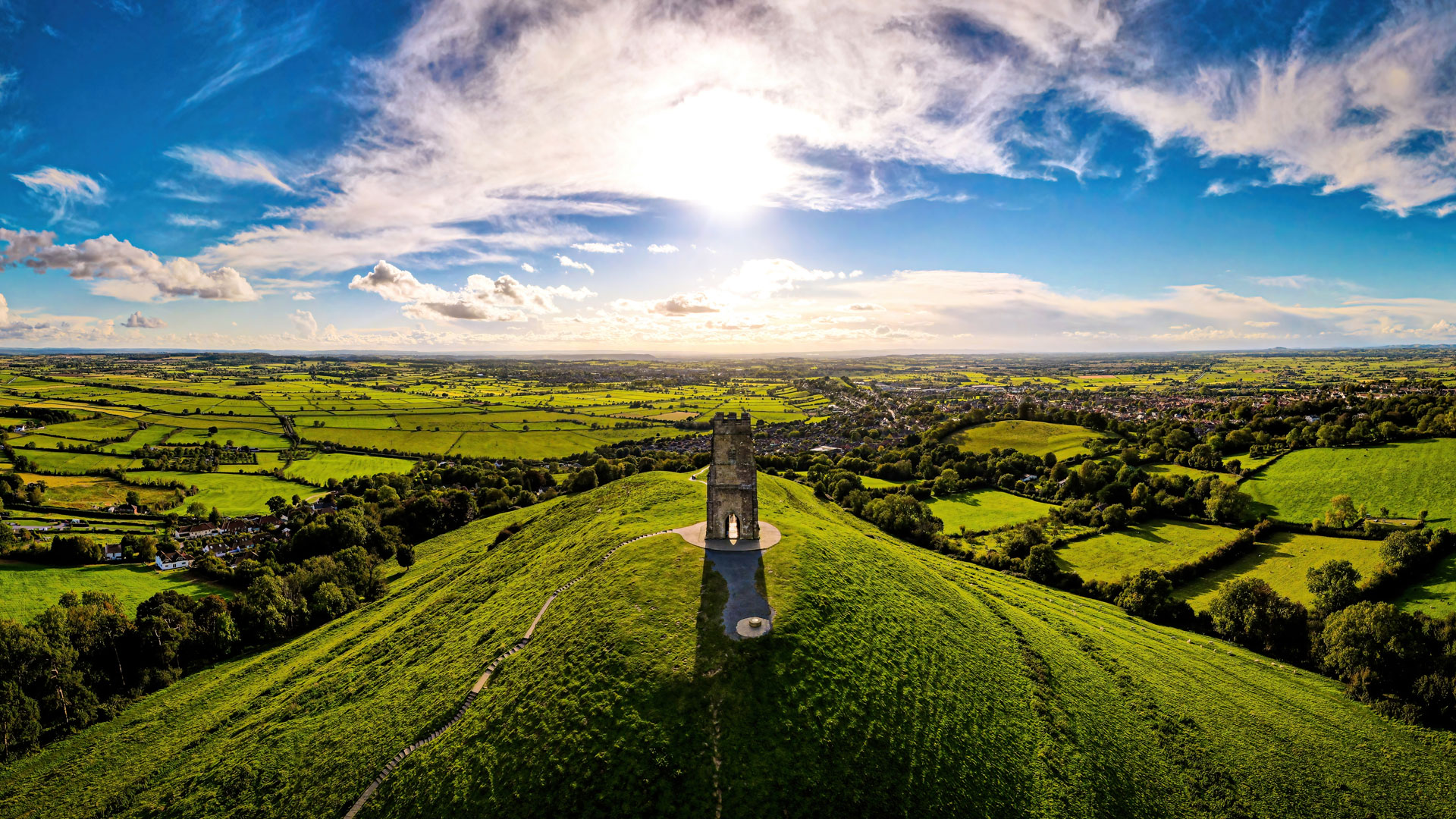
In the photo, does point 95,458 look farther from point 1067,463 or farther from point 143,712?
point 1067,463

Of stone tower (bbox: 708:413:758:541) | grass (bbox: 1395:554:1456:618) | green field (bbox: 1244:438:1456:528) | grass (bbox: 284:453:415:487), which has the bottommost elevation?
grass (bbox: 284:453:415:487)

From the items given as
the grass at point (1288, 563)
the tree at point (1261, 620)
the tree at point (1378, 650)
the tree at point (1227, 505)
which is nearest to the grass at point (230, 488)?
the tree at point (1261, 620)

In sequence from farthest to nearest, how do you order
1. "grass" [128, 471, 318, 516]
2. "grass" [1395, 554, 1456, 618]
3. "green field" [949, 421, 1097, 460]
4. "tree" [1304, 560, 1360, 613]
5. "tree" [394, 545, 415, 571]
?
"green field" [949, 421, 1097, 460] < "grass" [128, 471, 318, 516] < "tree" [394, 545, 415, 571] < "tree" [1304, 560, 1360, 613] < "grass" [1395, 554, 1456, 618]

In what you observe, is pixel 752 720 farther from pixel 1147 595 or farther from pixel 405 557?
pixel 405 557

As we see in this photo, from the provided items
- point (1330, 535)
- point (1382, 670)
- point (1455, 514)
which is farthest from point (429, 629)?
point (1455, 514)

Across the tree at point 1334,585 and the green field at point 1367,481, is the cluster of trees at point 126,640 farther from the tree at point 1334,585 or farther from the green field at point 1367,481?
the green field at point 1367,481

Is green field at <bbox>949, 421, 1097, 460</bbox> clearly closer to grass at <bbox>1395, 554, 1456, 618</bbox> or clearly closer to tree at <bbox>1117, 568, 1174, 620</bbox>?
grass at <bbox>1395, 554, 1456, 618</bbox>

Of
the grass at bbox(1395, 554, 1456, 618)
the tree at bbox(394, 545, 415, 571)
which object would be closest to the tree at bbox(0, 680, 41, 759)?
the tree at bbox(394, 545, 415, 571)
